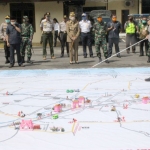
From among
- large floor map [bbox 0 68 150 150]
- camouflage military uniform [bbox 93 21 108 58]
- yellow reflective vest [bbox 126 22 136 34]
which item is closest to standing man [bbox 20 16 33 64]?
camouflage military uniform [bbox 93 21 108 58]

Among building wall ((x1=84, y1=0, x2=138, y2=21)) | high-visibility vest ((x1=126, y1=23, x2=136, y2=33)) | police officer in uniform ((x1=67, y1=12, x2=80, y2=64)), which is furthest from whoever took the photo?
building wall ((x1=84, y1=0, x2=138, y2=21))

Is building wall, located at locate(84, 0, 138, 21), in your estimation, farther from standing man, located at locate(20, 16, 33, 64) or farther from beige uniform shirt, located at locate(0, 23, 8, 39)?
beige uniform shirt, located at locate(0, 23, 8, 39)

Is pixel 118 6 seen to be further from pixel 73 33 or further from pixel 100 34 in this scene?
pixel 73 33

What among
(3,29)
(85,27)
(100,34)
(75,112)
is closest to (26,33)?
(3,29)

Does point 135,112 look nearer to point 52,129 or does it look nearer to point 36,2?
point 52,129

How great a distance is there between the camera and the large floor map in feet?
14.6

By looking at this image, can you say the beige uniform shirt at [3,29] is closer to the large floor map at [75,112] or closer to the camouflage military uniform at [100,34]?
the camouflage military uniform at [100,34]

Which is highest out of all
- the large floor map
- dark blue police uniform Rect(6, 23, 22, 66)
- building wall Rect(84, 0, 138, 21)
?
building wall Rect(84, 0, 138, 21)

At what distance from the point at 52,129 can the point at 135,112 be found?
1446mm

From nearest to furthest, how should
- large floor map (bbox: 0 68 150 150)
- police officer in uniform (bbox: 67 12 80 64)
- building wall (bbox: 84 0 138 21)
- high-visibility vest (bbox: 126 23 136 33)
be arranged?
large floor map (bbox: 0 68 150 150) < police officer in uniform (bbox: 67 12 80 64) < high-visibility vest (bbox: 126 23 136 33) < building wall (bbox: 84 0 138 21)

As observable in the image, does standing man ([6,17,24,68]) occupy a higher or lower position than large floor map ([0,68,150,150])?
higher

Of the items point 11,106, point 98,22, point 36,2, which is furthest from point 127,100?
point 36,2

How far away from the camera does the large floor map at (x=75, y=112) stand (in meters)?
4.46

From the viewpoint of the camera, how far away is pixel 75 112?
225 inches
